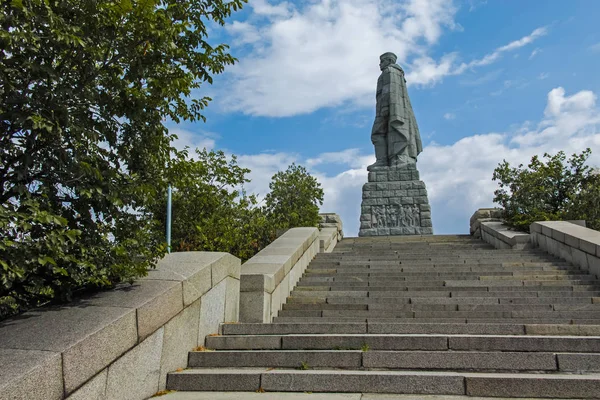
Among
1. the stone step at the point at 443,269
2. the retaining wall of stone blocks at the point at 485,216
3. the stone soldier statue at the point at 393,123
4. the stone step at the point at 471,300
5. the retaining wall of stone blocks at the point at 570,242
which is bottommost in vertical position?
the stone step at the point at 471,300

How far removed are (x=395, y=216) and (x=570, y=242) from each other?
36.4 ft

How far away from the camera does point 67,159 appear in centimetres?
407

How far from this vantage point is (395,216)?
20609mm

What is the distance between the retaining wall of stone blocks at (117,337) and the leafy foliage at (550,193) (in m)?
10.6

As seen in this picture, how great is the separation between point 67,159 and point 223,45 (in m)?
1.77

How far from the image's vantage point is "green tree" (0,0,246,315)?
3699mm

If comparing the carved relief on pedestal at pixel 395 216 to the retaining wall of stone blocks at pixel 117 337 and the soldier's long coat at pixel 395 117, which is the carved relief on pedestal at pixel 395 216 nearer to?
the soldier's long coat at pixel 395 117

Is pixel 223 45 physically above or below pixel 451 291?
above

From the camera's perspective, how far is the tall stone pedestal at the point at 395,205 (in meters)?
20.4

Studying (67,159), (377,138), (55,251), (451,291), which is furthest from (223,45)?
(377,138)

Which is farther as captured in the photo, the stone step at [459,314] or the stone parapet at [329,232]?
the stone parapet at [329,232]

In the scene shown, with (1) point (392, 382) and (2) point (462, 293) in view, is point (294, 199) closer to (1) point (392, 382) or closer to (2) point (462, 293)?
(2) point (462, 293)

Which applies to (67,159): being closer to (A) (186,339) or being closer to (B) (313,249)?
(A) (186,339)

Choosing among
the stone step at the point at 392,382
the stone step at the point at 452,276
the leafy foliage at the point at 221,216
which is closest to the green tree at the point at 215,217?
the leafy foliage at the point at 221,216
